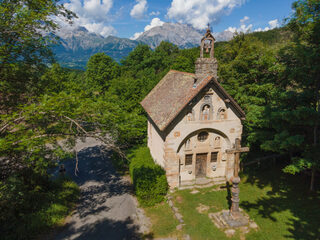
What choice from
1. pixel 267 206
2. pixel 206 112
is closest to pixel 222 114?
pixel 206 112

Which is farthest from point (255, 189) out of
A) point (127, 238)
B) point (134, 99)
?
point (134, 99)

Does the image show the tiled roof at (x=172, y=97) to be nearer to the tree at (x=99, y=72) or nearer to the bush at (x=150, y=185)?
the bush at (x=150, y=185)

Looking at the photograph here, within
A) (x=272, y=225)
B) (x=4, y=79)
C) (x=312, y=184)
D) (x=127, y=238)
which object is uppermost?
(x=4, y=79)

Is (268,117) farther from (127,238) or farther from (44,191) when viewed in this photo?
(44,191)

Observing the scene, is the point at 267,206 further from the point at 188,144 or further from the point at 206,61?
the point at 206,61

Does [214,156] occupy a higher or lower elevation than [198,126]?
lower

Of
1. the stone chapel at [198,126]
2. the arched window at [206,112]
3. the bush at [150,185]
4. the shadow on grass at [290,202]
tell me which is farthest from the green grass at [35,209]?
the shadow on grass at [290,202]

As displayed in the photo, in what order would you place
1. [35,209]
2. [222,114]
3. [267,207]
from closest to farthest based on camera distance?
[35,209], [267,207], [222,114]

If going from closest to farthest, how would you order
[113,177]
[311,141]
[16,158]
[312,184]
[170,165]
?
1. [16,158]
2. [311,141]
3. [312,184]
4. [170,165]
5. [113,177]
